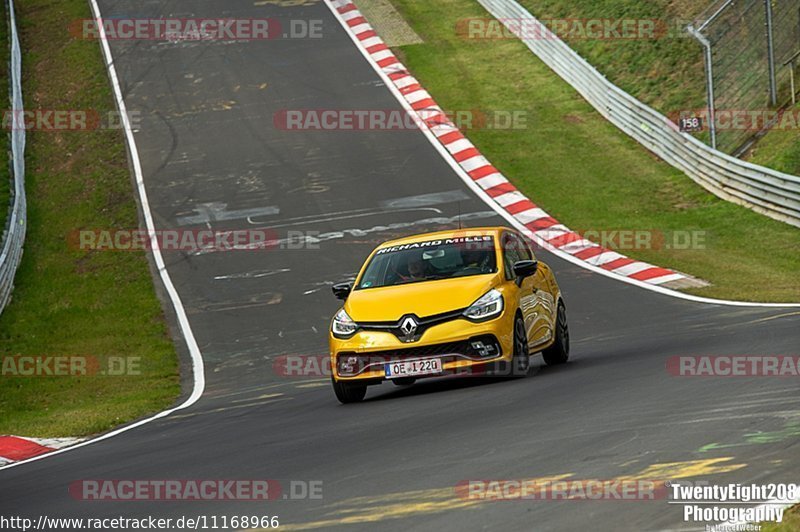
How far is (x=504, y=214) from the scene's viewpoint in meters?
25.8

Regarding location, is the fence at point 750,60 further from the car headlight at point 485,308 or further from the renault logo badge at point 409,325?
the renault logo badge at point 409,325

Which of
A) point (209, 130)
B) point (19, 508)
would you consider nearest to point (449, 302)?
point (19, 508)

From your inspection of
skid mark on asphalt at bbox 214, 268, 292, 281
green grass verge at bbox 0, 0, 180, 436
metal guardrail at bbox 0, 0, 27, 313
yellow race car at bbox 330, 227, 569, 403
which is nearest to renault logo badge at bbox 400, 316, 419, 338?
yellow race car at bbox 330, 227, 569, 403

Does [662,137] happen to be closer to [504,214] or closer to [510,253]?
[504,214]

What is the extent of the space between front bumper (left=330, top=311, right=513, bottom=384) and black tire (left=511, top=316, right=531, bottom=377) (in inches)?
6.6

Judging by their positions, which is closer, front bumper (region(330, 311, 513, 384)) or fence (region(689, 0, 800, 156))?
front bumper (region(330, 311, 513, 384))

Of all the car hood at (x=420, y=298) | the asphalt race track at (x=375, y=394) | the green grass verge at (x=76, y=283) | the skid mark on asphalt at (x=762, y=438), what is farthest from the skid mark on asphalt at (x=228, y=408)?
the skid mark on asphalt at (x=762, y=438)

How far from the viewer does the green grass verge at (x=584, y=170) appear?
877 inches

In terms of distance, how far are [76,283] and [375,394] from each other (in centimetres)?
1151

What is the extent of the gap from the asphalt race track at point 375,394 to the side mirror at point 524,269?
102 centimetres

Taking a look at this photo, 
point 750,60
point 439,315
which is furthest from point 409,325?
point 750,60

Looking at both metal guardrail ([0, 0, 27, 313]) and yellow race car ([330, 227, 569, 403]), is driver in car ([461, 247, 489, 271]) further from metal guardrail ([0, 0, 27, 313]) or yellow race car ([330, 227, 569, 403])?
metal guardrail ([0, 0, 27, 313])

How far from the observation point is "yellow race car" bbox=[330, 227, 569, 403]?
1273cm

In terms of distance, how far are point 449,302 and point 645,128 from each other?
1853cm
